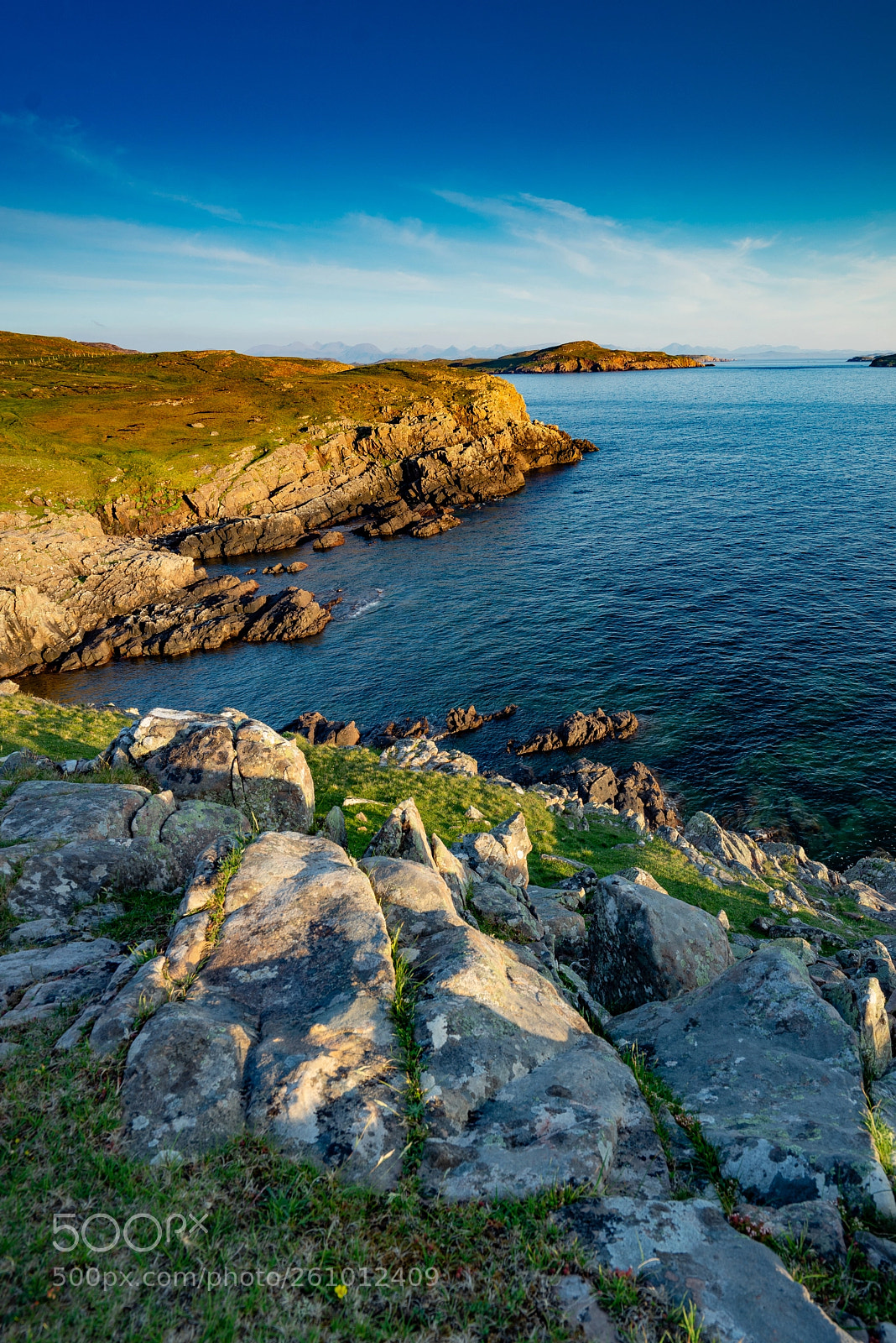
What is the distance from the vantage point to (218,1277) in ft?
21.1

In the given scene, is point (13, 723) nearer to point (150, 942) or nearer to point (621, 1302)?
point (150, 942)

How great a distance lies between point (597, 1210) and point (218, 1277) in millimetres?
4284

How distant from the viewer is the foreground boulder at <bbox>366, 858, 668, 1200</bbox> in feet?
25.6

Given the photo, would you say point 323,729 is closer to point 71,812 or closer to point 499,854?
point 499,854

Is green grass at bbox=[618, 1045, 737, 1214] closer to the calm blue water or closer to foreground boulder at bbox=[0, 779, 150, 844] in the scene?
foreground boulder at bbox=[0, 779, 150, 844]

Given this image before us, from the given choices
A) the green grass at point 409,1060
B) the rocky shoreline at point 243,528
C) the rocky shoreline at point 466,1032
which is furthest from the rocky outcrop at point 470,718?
the green grass at point 409,1060

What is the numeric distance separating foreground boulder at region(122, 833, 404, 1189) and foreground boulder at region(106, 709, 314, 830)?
6309mm

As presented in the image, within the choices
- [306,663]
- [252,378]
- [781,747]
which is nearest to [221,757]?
[781,747]

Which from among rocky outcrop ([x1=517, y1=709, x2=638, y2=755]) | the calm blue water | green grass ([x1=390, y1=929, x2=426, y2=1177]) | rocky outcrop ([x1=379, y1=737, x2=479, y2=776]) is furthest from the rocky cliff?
green grass ([x1=390, y1=929, x2=426, y2=1177])

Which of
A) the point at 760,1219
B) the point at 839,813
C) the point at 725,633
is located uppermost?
the point at 760,1219

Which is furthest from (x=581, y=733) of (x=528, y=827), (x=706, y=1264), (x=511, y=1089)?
(x=706, y=1264)

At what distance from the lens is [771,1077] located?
10.3 m
